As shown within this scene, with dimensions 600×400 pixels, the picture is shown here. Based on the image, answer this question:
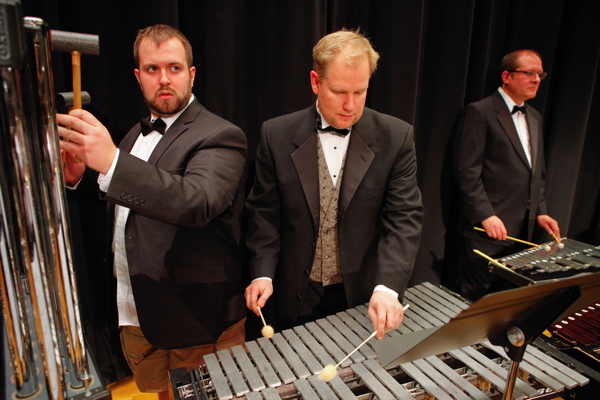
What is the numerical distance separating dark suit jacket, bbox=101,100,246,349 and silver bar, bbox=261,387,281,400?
0.53 m

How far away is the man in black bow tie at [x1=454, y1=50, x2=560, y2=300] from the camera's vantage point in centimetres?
280

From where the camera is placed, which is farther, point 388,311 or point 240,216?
point 240,216

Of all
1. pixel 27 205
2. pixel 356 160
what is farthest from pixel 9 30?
pixel 356 160

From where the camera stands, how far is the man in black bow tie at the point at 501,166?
2.80 metres

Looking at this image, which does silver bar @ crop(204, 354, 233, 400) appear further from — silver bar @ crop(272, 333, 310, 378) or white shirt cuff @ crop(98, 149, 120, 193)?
white shirt cuff @ crop(98, 149, 120, 193)

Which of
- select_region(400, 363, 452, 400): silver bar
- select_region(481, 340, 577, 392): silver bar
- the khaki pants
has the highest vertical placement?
select_region(481, 340, 577, 392): silver bar

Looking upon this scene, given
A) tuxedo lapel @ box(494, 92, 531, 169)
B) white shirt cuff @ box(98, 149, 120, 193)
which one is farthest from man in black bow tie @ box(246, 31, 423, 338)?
tuxedo lapel @ box(494, 92, 531, 169)

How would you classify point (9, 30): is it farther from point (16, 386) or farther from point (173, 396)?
point (173, 396)

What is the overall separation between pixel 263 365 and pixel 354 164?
2.95ft

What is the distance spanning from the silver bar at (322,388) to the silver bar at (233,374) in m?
0.20

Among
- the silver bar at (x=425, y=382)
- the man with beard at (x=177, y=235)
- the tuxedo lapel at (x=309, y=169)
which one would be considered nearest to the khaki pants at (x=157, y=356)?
the man with beard at (x=177, y=235)

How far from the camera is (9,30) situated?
2.00ft

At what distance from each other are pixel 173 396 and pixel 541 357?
117 cm

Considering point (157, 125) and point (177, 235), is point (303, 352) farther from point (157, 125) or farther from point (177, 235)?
point (157, 125)
